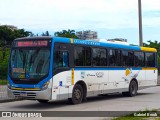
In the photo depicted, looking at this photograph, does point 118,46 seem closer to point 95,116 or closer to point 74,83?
point 74,83

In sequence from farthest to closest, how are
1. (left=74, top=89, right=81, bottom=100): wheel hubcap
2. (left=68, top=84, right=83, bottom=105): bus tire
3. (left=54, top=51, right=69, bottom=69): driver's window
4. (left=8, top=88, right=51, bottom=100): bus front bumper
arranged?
(left=74, top=89, right=81, bottom=100): wheel hubcap → (left=68, top=84, right=83, bottom=105): bus tire → (left=54, top=51, right=69, bottom=69): driver's window → (left=8, top=88, right=51, bottom=100): bus front bumper

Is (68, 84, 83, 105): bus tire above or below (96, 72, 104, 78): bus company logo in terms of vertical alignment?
below

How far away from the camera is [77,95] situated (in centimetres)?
1662

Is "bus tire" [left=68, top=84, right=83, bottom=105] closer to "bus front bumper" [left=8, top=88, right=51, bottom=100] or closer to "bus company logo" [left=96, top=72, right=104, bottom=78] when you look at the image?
"bus company logo" [left=96, top=72, right=104, bottom=78]

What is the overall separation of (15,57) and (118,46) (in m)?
6.35

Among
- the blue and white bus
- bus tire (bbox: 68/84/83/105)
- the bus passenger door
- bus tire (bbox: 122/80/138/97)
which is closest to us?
the blue and white bus

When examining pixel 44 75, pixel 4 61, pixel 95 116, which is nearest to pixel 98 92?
pixel 44 75

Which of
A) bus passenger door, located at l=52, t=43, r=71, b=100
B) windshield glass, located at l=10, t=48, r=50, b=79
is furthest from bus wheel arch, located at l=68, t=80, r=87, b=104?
windshield glass, located at l=10, t=48, r=50, b=79

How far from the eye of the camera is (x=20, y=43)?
52.4 feet

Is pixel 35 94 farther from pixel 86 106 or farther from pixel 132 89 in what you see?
pixel 132 89

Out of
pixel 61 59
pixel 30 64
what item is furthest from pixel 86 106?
pixel 30 64

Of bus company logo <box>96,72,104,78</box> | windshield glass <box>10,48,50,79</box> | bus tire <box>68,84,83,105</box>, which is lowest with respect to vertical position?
bus tire <box>68,84,83,105</box>

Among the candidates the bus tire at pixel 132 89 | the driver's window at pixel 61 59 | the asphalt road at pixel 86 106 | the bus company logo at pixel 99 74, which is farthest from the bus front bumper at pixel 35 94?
the bus tire at pixel 132 89

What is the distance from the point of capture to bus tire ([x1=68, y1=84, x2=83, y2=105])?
16.4m
